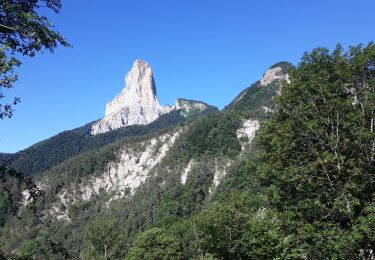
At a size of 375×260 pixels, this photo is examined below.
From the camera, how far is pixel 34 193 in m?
12.1

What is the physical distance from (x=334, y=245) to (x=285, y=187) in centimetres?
604

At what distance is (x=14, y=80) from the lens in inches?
414

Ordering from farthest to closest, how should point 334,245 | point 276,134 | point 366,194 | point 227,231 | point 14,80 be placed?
1. point 227,231
2. point 276,134
3. point 366,194
4. point 334,245
5. point 14,80

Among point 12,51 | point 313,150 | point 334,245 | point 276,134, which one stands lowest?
point 334,245

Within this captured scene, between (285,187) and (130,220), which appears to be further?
(130,220)

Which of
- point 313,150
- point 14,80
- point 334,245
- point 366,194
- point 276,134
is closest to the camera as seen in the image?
point 14,80

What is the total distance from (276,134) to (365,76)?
6970 millimetres

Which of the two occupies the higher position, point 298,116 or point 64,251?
point 298,116

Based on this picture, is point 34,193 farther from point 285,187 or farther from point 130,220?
point 130,220

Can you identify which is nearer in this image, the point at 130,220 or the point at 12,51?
the point at 12,51

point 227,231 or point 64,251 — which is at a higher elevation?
point 64,251

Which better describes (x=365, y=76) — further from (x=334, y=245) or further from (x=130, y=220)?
(x=130, y=220)

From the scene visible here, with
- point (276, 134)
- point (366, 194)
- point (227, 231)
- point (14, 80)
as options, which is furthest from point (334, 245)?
point (227, 231)

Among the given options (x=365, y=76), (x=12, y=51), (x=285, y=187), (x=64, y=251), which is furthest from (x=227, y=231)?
(x=12, y=51)
